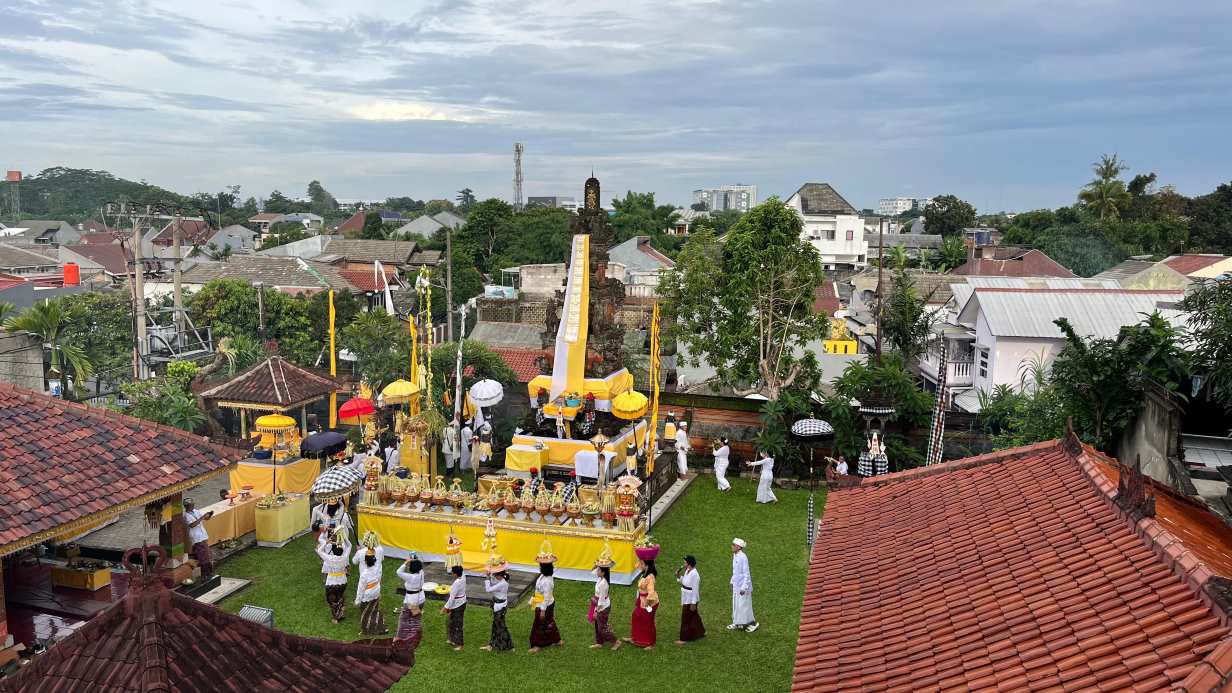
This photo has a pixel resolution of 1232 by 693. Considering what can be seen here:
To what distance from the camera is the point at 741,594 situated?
13.2m

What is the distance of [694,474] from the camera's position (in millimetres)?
22031

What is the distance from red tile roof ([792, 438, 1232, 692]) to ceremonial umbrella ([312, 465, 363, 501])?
28.1ft

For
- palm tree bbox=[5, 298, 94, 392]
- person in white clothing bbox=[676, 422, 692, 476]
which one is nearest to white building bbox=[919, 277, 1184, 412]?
person in white clothing bbox=[676, 422, 692, 476]

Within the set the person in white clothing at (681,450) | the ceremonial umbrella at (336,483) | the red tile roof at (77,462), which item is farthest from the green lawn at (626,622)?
the red tile roof at (77,462)

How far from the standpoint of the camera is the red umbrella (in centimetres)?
2109

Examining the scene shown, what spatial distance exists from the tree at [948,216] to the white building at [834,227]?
56.9ft

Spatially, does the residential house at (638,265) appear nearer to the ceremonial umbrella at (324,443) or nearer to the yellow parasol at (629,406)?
the yellow parasol at (629,406)

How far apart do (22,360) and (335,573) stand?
58.5 feet

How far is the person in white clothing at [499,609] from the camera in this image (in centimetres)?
1232

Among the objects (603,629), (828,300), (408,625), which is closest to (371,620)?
(408,625)

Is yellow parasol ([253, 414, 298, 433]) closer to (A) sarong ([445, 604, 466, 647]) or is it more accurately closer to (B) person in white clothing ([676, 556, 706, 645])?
(A) sarong ([445, 604, 466, 647])

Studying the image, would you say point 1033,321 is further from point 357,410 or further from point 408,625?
point 408,625

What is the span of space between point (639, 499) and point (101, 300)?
25710 millimetres

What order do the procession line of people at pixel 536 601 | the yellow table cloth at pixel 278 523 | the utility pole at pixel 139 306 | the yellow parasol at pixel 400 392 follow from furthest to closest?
the utility pole at pixel 139 306
the yellow parasol at pixel 400 392
the yellow table cloth at pixel 278 523
the procession line of people at pixel 536 601
